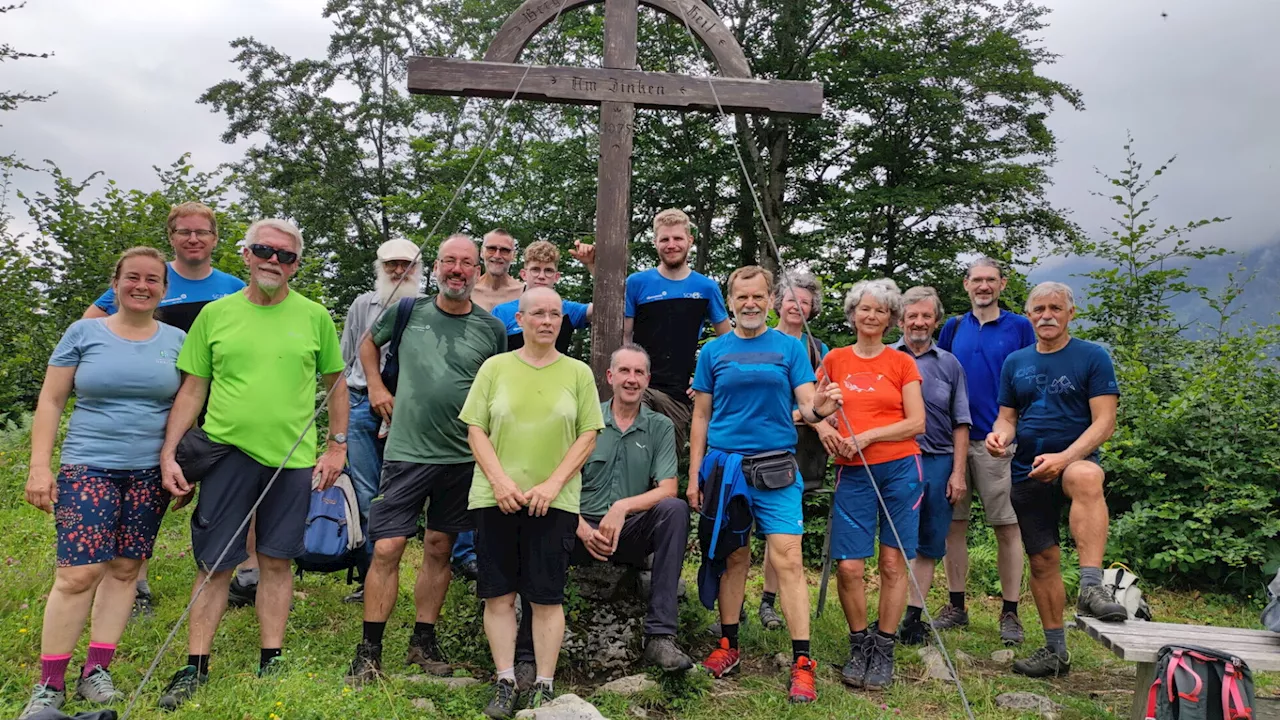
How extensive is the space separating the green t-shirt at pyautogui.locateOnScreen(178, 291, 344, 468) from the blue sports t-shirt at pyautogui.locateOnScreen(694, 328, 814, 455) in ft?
6.85

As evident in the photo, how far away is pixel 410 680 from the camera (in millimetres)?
3861

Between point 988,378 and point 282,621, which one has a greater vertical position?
point 988,378

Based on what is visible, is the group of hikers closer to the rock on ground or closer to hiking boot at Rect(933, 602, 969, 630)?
the rock on ground

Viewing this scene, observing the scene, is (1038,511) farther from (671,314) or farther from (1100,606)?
(671,314)

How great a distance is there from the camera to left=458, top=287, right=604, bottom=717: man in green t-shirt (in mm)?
3715

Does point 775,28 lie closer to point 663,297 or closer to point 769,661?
point 663,297

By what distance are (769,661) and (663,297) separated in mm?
2201

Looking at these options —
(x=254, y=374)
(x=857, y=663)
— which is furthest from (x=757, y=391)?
(x=254, y=374)

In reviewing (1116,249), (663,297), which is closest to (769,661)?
(663,297)

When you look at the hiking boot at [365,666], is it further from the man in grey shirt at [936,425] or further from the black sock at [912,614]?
the black sock at [912,614]

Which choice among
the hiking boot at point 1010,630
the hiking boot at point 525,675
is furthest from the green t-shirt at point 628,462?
the hiking boot at point 1010,630

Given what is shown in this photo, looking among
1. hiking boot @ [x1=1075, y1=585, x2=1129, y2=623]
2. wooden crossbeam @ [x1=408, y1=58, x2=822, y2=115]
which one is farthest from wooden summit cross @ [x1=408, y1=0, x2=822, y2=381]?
hiking boot @ [x1=1075, y1=585, x2=1129, y2=623]

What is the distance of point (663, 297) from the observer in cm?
477

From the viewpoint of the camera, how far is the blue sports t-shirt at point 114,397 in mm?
3475
